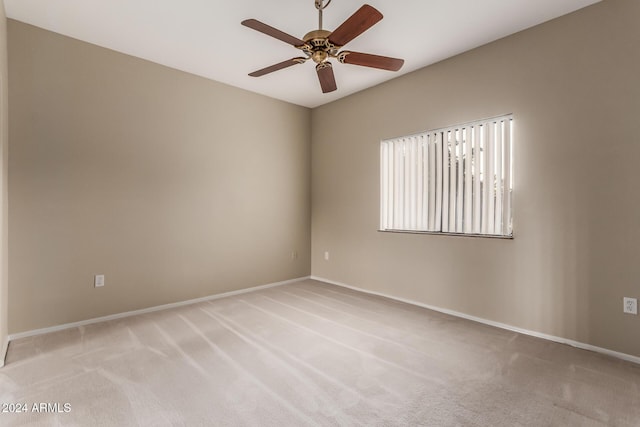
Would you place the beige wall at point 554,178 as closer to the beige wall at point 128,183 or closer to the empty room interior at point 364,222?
the empty room interior at point 364,222

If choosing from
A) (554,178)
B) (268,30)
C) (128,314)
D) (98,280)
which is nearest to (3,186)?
(98,280)

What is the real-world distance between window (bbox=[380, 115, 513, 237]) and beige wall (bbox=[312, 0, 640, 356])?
12 centimetres

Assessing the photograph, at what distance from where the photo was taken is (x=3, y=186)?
8.11ft

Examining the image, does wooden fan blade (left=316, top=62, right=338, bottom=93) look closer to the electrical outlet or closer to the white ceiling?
the white ceiling

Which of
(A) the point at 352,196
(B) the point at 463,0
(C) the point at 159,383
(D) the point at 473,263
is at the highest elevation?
(B) the point at 463,0

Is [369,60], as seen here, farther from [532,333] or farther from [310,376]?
[532,333]

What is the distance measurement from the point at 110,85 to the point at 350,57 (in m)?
2.52

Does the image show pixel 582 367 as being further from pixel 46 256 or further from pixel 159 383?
pixel 46 256

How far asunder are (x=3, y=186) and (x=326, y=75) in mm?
2723

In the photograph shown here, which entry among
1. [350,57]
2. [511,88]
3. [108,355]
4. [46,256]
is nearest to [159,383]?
[108,355]

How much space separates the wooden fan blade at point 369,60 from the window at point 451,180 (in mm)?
1277

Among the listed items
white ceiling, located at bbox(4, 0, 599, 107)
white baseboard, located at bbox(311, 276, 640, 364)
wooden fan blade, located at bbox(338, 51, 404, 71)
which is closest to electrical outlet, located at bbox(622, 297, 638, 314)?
white baseboard, located at bbox(311, 276, 640, 364)

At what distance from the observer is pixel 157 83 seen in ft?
11.5

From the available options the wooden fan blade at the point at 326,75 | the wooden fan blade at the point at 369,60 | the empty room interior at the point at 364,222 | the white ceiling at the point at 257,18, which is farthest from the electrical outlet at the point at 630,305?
the wooden fan blade at the point at 326,75
